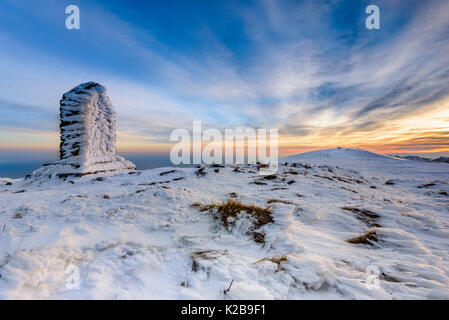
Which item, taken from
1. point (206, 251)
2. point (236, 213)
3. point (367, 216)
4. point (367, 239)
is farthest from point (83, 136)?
point (367, 216)

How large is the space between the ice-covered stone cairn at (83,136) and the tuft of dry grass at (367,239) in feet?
32.1

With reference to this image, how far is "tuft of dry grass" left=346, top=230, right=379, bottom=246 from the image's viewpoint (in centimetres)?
287

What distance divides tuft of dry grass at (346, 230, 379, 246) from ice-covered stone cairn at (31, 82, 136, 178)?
9.79 m

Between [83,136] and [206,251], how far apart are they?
1007 centimetres

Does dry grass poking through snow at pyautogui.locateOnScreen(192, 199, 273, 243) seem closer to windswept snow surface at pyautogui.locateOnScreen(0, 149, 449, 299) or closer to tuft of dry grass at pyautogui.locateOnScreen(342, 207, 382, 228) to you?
windswept snow surface at pyautogui.locateOnScreen(0, 149, 449, 299)

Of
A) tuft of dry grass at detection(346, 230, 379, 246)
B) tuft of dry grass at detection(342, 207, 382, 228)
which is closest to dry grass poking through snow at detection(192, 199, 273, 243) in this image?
tuft of dry grass at detection(346, 230, 379, 246)

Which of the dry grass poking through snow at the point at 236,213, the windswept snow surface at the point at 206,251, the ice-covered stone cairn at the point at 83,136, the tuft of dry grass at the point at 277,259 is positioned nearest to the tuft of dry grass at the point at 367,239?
the windswept snow surface at the point at 206,251

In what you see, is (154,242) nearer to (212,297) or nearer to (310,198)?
(212,297)

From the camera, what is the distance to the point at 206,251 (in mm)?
2547

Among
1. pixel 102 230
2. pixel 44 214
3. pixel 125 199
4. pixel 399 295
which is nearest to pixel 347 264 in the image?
pixel 399 295

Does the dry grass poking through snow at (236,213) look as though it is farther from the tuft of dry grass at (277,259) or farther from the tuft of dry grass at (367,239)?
the tuft of dry grass at (367,239)

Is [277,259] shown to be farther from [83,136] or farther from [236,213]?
[83,136]

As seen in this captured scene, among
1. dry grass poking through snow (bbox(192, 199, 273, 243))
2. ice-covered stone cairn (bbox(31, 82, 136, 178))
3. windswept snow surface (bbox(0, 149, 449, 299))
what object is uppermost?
ice-covered stone cairn (bbox(31, 82, 136, 178))

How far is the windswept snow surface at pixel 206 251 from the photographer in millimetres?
1795
